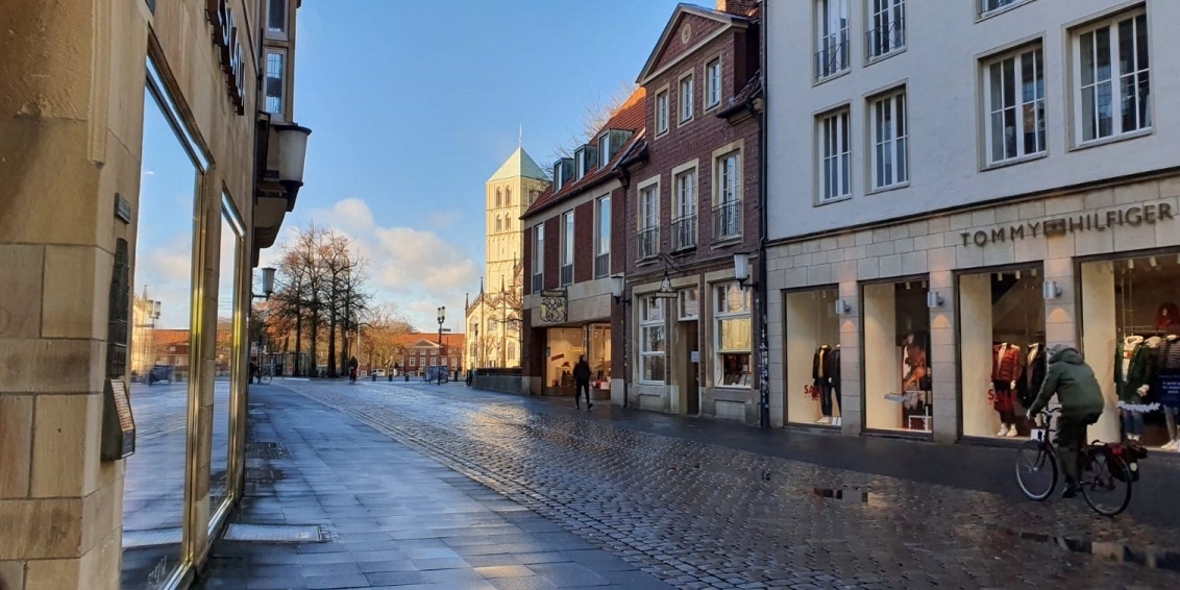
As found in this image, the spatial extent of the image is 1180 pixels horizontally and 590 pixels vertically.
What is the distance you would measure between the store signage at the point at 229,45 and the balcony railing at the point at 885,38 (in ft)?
47.9

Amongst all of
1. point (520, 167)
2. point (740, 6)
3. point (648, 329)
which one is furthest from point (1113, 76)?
point (520, 167)

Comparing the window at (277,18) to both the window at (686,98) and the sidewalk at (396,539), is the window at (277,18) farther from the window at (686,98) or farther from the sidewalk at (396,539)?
the window at (686,98)

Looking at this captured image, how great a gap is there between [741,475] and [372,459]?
18.2ft

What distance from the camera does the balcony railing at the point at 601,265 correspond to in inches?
1267

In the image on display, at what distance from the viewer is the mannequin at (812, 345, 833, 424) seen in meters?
20.8

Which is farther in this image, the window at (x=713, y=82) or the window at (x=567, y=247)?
the window at (x=567, y=247)

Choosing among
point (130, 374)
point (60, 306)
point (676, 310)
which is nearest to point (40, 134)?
point (60, 306)

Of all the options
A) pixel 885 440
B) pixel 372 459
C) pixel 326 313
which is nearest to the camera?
pixel 372 459

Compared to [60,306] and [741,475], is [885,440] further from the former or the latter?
[60,306]

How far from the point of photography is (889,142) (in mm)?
19172

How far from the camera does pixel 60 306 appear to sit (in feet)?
10.4

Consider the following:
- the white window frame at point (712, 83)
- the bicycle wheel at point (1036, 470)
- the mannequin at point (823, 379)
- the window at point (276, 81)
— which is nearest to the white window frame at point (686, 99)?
the white window frame at point (712, 83)

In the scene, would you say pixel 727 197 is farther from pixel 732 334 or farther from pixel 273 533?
pixel 273 533

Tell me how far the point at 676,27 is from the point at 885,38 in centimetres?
914
